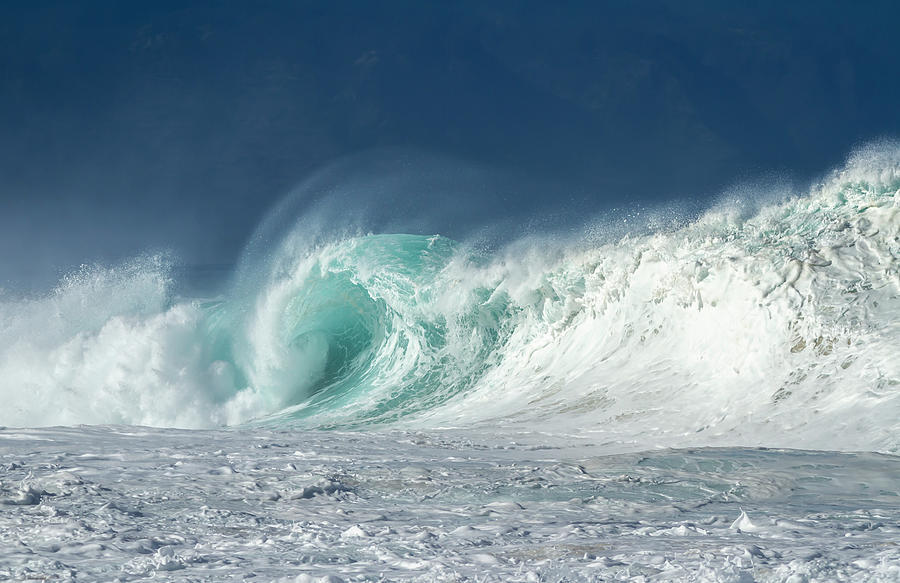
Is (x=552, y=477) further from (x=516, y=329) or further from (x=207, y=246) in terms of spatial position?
(x=207, y=246)

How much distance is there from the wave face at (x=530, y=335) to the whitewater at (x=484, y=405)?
0.04 m

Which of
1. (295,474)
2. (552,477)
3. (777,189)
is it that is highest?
(777,189)

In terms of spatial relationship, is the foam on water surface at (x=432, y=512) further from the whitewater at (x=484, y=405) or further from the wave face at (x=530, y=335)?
the wave face at (x=530, y=335)

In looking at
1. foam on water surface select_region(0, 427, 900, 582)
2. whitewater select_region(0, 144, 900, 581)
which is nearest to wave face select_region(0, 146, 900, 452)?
whitewater select_region(0, 144, 900, 581)

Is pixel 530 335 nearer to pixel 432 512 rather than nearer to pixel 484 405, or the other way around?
pixel 484 405

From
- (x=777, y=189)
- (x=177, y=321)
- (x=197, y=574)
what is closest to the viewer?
(x=197, y=574)

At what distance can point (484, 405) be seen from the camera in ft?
35.6

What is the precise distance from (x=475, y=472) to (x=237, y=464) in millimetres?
1724

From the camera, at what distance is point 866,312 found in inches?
334

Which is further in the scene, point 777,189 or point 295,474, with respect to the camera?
point 777,189

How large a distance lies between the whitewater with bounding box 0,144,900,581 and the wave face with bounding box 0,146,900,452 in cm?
4

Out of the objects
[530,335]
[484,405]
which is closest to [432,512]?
[484,405]

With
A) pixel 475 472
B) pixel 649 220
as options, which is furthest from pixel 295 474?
pixel 649 220

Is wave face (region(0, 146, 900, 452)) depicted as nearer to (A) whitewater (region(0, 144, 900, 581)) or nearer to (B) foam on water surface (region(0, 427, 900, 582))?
(A) whitewater (region(0, 144, 900, 581))
